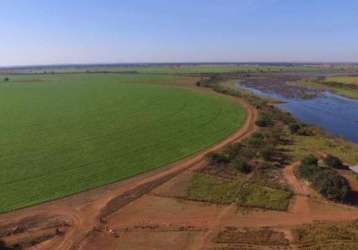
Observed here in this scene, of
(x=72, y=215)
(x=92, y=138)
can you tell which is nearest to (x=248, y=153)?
(x=72, y=215)

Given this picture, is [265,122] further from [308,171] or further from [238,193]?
[238,193]

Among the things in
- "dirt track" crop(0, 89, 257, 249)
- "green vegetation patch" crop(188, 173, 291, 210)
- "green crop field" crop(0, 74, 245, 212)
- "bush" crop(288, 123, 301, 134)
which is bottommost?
"dirt track" crop(0, 89, 257, 249)

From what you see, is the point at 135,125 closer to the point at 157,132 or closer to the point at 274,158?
the point at 157,132

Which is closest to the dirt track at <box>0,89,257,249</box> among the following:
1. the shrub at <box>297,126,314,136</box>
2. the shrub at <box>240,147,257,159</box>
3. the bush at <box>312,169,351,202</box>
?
the shrub at <box>240,147,257,159</box>

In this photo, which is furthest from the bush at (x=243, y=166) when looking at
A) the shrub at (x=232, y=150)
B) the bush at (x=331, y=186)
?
the bush at (x=331, y=186)

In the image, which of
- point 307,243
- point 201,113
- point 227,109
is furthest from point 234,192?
point 227,109

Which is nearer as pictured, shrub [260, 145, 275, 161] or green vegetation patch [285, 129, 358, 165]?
shrub [260, 145, 275, 161]

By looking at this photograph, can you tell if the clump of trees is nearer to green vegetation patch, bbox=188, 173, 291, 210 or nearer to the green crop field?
green vegetation patch, bbox=188, 173, 291, 210
